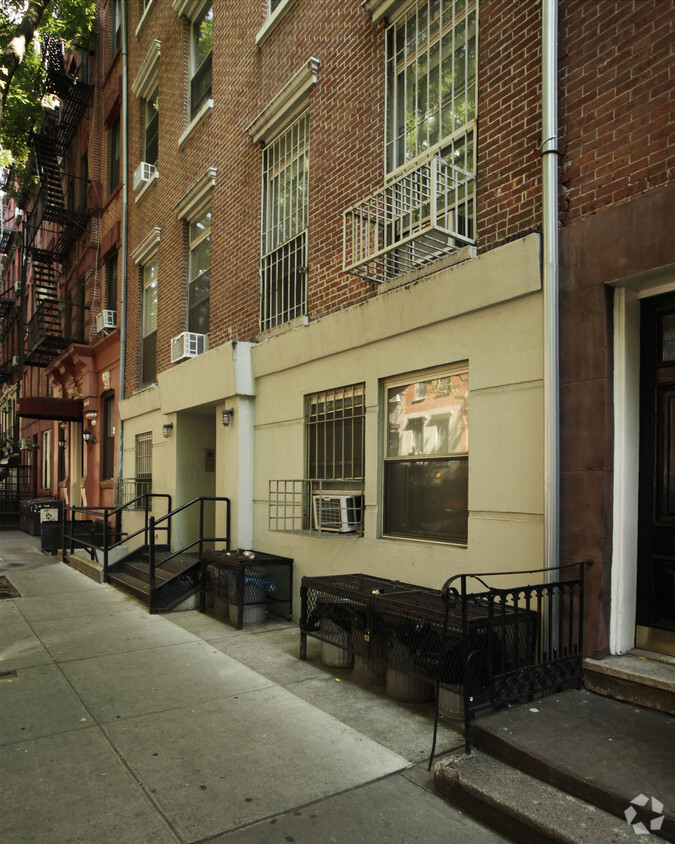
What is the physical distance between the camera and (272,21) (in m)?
8.21

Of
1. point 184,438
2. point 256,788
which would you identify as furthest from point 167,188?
point 256,788

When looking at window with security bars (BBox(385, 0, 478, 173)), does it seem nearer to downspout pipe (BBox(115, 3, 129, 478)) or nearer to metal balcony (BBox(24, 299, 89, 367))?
downspout pipe (BBox(115, 3, 129, 478))

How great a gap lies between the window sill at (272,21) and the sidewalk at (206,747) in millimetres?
7660

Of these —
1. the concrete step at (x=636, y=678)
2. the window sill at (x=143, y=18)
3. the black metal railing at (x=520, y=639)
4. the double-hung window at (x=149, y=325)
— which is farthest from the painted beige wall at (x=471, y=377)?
the window sill at (x=143, y=18)

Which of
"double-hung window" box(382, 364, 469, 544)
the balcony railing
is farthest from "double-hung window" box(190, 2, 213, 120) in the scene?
"double-hung window" box(382, 364, 469, 544)

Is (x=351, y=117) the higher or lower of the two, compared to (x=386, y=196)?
higher

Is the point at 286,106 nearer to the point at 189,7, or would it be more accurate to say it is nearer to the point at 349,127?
the point at 349,127

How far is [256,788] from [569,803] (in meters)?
1.68

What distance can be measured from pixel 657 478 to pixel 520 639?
150 centimetres

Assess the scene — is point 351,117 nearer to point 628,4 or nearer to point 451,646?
point 628,4

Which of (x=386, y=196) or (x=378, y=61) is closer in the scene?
(x=386, y=196)

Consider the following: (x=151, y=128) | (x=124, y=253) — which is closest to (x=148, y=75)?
(x=151, y=128)

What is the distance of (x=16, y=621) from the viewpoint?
7496 mm

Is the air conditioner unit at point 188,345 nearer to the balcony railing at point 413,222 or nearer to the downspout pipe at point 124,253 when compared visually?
the downspout pipe at point 124,253
